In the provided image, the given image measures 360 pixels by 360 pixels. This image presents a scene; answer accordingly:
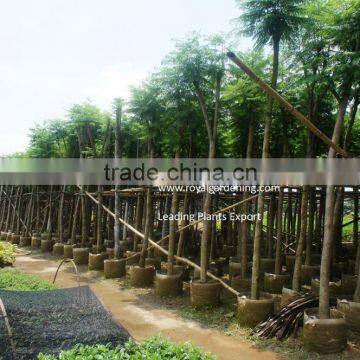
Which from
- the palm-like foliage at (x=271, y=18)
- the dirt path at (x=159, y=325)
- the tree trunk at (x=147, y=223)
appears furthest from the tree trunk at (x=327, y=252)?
the tree trunk at (x=147, y=223)

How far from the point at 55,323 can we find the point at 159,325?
379 centimetres

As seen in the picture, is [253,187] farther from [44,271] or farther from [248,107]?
[44,271]

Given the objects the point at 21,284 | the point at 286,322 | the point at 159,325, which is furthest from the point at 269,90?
the point at 21,284

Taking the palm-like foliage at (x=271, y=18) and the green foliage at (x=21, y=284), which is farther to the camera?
the green foliage at (x=21, y=284)

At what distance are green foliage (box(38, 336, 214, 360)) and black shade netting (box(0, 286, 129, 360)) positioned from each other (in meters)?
0.67

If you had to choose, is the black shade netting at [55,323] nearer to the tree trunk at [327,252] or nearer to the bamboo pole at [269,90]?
the tree trunk at [327,252]

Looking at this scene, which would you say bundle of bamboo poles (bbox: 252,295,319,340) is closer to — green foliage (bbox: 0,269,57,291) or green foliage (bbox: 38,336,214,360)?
green foliage (bbox: 38,336,214,360)

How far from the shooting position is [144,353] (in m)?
4.33

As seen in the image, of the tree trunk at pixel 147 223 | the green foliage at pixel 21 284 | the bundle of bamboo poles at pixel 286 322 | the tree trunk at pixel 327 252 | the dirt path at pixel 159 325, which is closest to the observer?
the tree trunk at pixel 327 252

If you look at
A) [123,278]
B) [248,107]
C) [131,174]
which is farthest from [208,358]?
[131,174]

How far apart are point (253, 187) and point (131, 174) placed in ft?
15.7

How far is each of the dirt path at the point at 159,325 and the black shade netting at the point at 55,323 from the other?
2.11 m

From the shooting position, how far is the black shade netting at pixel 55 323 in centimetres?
501

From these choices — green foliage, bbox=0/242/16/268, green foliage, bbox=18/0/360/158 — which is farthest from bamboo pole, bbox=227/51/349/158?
green foliage, bbox=0/242/16/268
